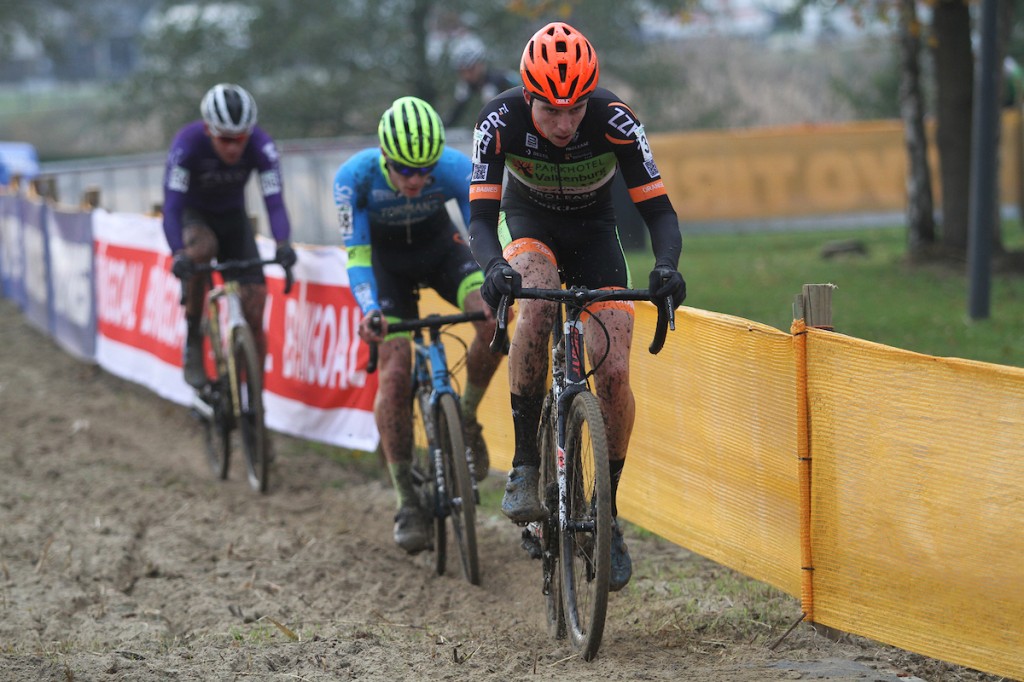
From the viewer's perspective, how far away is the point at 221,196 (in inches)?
347

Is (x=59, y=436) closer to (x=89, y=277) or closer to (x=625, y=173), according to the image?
(x=89, y=277)

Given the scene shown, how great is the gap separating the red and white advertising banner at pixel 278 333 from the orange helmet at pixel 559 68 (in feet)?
12.6

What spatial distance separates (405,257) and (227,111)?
2.29 meters

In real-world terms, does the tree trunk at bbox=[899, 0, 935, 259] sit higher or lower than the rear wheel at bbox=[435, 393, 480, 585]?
higher

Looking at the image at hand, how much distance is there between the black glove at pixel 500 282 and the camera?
15.0 ft

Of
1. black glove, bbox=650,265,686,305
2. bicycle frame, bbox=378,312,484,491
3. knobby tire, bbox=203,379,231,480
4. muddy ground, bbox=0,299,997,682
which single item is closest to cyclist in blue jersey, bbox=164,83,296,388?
knobby tire, bbox=203,379,231,480

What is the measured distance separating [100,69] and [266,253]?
209ft

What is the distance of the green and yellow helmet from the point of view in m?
6.11

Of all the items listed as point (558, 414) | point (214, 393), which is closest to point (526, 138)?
point (558, 414)

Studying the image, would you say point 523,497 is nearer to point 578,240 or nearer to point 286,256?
point 578,240

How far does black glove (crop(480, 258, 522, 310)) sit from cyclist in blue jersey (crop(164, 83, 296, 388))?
12.3 feet

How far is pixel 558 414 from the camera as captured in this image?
502 cm

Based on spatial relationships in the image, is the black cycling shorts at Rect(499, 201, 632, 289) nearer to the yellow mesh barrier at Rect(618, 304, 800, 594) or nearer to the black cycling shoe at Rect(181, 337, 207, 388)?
the yellow mesh barrier at Rect(618, 304, 800, 594)

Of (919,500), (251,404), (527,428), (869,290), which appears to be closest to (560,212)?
(527,428)
